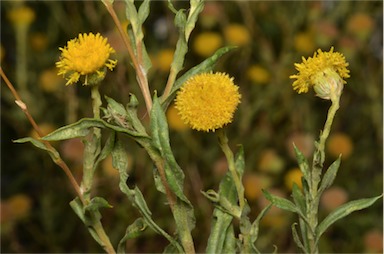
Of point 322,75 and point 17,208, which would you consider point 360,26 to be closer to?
point 17,208

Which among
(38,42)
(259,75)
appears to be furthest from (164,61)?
(38,42)

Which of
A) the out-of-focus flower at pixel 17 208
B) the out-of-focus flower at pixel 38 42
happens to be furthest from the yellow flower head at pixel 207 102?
the out-of-focus flower at pixel 38 42

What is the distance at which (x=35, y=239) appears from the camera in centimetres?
153

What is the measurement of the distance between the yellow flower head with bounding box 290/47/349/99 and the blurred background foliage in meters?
0.78

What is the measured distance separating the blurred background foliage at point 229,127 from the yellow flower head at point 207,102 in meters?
0.79

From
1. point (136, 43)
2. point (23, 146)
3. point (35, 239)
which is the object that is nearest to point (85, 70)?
point (136, 43)

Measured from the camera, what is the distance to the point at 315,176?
56 centimetres

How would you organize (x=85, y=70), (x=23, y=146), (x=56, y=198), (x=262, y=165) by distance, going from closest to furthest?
(x=85, y=70), (x=262, y=165), (x=56, y=198), (x=23, y=146)

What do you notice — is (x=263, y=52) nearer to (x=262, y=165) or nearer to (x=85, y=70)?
(x=262, y=165)

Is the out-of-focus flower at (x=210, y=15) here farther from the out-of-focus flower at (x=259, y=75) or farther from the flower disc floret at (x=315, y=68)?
the flower disc floret at (x=315, y=68)

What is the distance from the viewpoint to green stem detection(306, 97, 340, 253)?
1.82 ft

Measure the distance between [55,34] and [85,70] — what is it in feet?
3.83

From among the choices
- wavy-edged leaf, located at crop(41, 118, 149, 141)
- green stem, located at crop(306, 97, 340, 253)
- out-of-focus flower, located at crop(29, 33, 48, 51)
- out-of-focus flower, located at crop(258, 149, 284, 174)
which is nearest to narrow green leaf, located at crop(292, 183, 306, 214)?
green stem, located at crop(306, 97, 340, 253)

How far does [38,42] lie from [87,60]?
113 centimetres
